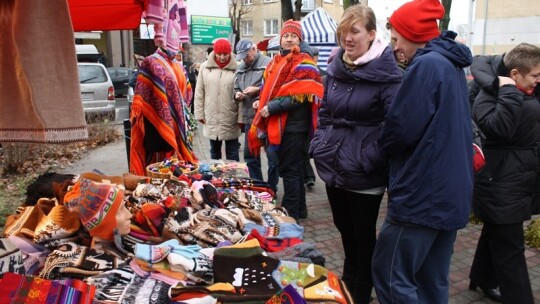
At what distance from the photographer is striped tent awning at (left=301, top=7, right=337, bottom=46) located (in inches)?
435

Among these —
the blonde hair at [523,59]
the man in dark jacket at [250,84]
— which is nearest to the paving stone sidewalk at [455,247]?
the man in dark jacket at [250,84]

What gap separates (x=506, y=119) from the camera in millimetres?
2838

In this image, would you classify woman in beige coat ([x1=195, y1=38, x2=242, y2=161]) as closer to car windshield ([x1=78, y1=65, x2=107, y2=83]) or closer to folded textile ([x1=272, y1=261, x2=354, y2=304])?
folded textile ([x1=272, y1=261, x2=354, y2=304])

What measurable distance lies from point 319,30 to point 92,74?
22.5 feet

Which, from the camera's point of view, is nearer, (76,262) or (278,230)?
(76,262)

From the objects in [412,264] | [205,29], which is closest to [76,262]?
[412,264]

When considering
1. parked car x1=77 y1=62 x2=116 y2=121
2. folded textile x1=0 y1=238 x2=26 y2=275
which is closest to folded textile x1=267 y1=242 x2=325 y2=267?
folded textile x1=0 y1=238 x2=26 y2=275

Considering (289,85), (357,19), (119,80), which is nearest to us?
(357,19)

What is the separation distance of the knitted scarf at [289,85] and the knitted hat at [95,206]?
2.39 metres

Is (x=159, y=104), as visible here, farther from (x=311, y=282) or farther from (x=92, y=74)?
(x=92, y=74)

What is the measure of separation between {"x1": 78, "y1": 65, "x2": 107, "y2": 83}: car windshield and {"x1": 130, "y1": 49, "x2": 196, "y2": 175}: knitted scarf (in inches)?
390

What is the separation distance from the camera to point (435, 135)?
2.24 m

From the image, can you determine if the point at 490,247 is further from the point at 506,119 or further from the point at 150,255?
the point at 150,255

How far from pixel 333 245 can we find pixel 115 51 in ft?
103
